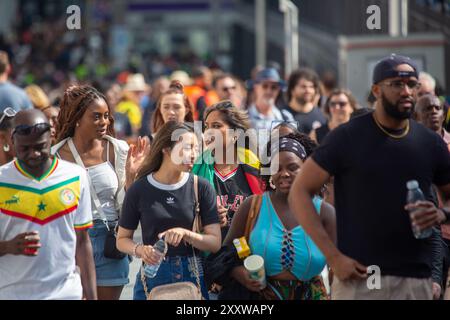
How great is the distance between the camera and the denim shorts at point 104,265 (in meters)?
7.88

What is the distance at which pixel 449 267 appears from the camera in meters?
7.83

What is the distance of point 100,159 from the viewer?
8141mm

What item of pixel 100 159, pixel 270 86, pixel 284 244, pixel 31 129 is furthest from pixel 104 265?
pixel 270 86

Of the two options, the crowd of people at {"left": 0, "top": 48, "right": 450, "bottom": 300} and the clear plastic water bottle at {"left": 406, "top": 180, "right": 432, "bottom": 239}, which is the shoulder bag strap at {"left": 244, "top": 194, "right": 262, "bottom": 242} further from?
the clear plastic water bottle at {"left": 406, "top": 180, "right": 432, "bottom": 239}

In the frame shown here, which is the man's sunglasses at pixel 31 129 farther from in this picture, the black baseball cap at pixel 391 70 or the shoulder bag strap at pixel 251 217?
the black baseball cap at pixel 391 70

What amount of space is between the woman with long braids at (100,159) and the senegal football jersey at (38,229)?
1.57 meters

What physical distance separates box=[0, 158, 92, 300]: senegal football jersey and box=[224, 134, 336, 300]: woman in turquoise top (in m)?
0.99

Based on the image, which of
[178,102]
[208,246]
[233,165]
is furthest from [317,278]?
[178,102]

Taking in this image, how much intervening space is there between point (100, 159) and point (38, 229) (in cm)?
195

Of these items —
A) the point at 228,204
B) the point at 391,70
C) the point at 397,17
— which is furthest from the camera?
the point at 397,17

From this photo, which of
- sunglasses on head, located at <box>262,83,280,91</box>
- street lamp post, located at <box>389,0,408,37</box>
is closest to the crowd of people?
sunglasses on head, located at <box>262,83,280,91</box>

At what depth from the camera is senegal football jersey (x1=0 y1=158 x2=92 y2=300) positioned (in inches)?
246

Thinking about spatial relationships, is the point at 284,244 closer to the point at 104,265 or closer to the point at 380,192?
the point at 380,192
